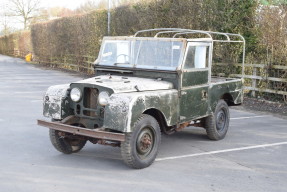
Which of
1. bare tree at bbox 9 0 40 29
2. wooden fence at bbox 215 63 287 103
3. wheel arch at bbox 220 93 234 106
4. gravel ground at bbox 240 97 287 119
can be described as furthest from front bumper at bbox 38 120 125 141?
bare tree at bbox 9 0 40 29

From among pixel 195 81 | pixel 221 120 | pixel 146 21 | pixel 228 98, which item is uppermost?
pixel 146 21

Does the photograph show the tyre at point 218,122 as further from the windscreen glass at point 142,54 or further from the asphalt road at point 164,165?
the windscreen glass at point 142,54

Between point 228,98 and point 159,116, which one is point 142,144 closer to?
point 159,116

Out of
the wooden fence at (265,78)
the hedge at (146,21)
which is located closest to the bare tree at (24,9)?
the hedge at (146,21)

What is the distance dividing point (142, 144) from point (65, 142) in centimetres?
130

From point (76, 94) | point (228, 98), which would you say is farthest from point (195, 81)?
point (76, 94)

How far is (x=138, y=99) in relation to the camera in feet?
16.4

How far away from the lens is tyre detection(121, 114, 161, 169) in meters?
5.00

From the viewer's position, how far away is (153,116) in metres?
5.73

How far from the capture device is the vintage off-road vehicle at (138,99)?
5.01 metres

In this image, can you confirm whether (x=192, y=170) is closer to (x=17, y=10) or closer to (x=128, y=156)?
(x=128, y=156)

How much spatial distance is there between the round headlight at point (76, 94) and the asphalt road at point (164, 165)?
2.98 feet

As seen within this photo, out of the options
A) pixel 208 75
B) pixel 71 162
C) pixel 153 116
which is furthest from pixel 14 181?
pixel 208 75

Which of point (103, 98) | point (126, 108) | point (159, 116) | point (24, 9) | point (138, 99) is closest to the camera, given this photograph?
point (126, 108)
